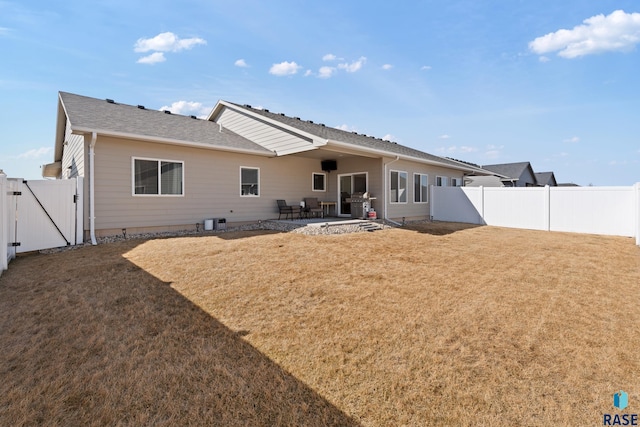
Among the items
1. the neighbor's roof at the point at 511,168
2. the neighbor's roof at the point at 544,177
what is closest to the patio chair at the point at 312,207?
the neighbor's roof at the point at 511,168

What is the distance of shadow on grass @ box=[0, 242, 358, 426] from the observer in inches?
71.9

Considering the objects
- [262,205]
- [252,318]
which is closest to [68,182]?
[262,205]

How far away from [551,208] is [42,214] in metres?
15.7

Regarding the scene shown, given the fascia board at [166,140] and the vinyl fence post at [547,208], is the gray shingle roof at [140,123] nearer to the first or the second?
Result: the fascia board at [166,140]

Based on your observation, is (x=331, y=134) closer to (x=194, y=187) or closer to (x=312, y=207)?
(x=312, y=207)

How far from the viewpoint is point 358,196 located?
11727 millimetres

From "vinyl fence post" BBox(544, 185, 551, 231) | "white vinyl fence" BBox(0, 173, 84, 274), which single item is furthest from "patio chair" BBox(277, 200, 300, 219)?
"vinyl fence post" BBox(544, 185, 551, 231)

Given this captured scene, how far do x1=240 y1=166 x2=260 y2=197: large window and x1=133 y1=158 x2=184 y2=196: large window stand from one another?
2.11m

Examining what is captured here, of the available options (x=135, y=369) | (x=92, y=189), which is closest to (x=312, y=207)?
(x=92, y=189)

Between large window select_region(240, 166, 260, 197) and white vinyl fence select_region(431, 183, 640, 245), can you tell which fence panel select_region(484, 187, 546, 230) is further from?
large window select_region(240, 166, 260, 197)

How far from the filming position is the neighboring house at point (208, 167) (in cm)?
809

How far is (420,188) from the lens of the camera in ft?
46.0

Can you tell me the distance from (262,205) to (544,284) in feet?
29.6

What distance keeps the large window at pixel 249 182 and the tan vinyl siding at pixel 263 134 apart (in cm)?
117
